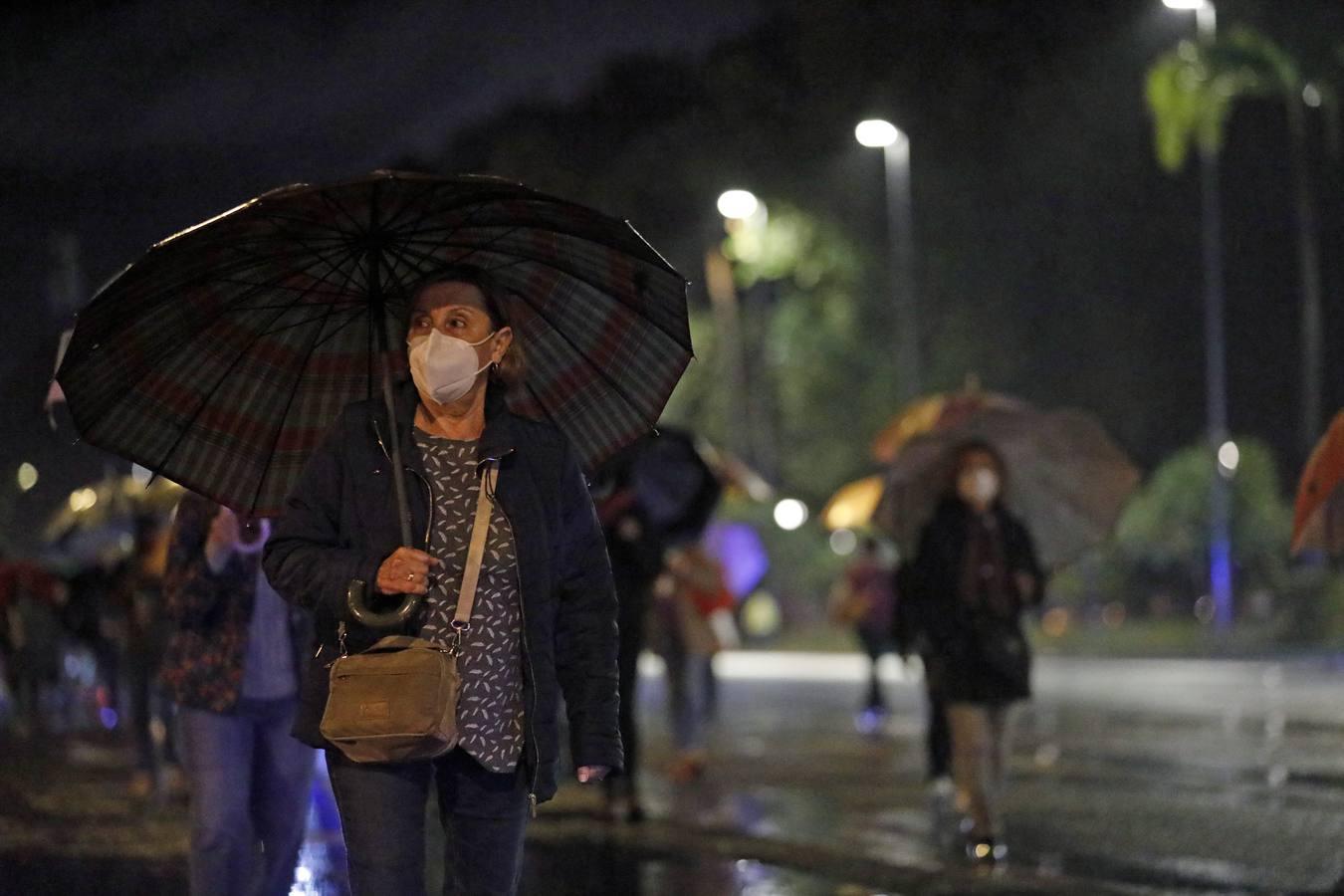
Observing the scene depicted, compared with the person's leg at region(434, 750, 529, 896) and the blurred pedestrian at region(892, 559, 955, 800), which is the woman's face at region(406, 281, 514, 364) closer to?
the person's leg at region(434, 750, 529, 896)

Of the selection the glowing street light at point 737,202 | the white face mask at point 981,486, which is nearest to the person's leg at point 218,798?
the white face mask at point 981,486

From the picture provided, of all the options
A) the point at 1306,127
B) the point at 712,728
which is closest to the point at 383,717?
the point at 712,728

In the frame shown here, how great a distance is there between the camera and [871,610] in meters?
20.0

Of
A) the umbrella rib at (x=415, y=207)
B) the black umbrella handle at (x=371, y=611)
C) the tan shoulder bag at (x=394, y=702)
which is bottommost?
the tan shoulder bag at (x=394, y=702)

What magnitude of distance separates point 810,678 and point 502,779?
24.9 metres

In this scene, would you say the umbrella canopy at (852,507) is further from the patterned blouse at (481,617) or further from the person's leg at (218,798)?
the patterned blouse at (481,617)

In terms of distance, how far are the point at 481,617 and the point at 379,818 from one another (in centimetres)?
45

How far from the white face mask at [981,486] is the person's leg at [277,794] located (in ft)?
13.8

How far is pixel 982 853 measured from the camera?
10297 millimetres

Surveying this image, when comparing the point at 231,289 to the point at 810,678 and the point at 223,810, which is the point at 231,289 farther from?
the point at 810,678

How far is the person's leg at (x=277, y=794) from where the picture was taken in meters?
7.32

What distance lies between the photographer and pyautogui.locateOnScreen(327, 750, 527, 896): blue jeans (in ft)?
16.7

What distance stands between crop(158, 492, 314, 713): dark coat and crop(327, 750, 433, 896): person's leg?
2097mm

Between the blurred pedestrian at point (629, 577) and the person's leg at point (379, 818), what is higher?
the blurred pedestrian at point (629, 577)
